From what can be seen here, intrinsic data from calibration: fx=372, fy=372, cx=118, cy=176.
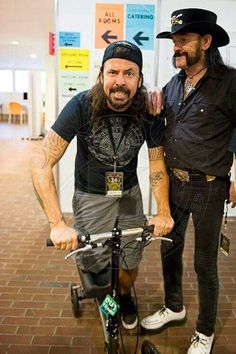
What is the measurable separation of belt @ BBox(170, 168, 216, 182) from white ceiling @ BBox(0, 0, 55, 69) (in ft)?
15.4

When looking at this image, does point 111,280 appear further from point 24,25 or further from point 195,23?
point 24,25

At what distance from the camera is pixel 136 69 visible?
5.39ft

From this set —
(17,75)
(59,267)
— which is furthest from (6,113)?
(59,267)

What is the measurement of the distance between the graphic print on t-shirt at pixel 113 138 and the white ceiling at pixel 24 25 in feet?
15.1

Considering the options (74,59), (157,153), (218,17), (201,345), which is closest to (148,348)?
(201,345)

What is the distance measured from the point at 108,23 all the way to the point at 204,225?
2570 mm

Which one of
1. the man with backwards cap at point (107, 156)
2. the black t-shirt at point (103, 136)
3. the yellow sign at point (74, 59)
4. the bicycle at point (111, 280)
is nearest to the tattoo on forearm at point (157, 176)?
the man with backwards cap at point (107, 156)

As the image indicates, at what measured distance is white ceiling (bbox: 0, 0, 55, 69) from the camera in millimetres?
6700

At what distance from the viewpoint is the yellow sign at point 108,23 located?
11.8 ft

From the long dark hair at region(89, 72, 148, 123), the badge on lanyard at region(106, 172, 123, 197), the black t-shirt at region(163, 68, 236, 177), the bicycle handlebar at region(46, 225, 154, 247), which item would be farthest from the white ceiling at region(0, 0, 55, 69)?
the bicycle handlebar at region(46, 225, 154, 247)

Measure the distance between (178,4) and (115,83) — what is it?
2489 mm

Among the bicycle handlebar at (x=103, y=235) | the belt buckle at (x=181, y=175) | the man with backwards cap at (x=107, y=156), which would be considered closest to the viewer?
the bicycle handlebar at (x=103, y=235)

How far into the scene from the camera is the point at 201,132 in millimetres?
1722

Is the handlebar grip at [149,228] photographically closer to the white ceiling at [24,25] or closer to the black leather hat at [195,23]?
the black leather hat at [195,23]
